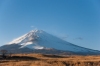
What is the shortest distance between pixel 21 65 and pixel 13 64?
2.31 metres

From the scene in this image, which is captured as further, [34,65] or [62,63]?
[62,63]

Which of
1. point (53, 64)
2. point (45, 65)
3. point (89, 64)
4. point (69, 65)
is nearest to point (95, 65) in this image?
point (89, 64)

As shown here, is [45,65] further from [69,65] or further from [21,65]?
[69,65]

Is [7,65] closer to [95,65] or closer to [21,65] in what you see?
[21,65]

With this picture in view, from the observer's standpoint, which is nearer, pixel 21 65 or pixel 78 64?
pixel 21 65

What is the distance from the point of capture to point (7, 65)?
51656 millimetres

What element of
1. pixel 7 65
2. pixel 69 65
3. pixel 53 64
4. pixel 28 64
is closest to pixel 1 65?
pixel 7 65

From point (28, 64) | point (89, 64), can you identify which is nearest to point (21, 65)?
point (28, 64)

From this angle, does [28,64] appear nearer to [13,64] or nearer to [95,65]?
[13,64]

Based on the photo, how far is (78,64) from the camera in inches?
2432

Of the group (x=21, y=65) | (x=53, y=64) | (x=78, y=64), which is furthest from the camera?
(x=78, y=64)

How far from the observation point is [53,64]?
5697 centimetres

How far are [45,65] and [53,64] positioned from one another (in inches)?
189

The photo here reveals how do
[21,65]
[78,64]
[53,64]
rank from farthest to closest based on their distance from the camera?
[78,64], [53,64], [21,65]
